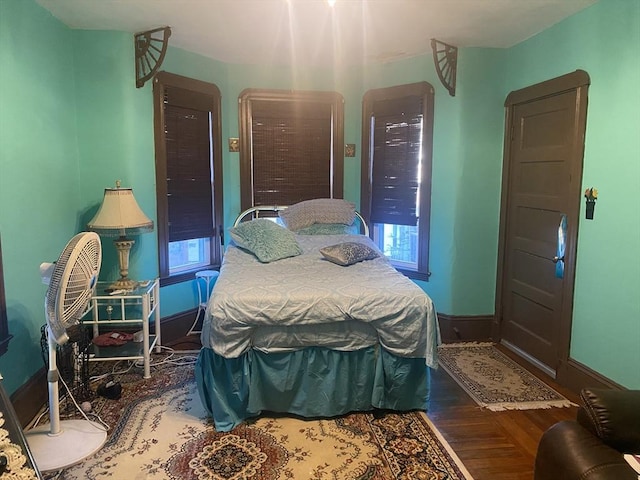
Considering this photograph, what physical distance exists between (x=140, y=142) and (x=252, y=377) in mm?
2140

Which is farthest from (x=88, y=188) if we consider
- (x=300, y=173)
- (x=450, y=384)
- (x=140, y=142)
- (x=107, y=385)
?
(x=450, y=384)

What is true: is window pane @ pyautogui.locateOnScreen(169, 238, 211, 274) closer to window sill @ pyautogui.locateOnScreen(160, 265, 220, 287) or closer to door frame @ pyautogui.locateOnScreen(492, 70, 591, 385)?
window sill @ pyautogui.locateOnScreen(160, 265, 220, 287)

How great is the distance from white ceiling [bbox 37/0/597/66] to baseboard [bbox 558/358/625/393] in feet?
7.50

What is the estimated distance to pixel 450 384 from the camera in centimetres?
318

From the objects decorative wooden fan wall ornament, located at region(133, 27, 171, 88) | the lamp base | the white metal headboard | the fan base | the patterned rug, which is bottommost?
the patterned rug

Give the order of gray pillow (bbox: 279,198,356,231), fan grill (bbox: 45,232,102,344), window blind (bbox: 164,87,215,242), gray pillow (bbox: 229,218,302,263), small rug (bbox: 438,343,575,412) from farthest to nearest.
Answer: gray pillow (bbox: 279,198,356,231) → window blind (bbox: 164,87,215,242) → gray pillow (bbox: 229,218,302,263) → small rug (bbox: 438,343,575,412) → fan grill (bbox: 45,232,102,344)

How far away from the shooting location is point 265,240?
11.4 feet

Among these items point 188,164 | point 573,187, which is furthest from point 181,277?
point 573,187

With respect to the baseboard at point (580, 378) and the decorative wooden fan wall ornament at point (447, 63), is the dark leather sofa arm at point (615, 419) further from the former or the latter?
the decorative wooden fan wall ornament at point (447, 63)

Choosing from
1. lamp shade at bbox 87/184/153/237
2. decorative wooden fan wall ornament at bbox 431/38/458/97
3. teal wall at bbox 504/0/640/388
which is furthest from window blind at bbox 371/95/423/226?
lamp shade at bbox 87/184/153/237

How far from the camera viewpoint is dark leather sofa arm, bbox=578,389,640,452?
1584 millimetres

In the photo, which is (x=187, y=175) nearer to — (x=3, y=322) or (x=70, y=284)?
(x=3, y=322)

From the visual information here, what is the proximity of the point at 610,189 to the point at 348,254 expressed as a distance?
5.44ft

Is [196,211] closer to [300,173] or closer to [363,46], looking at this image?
[300,173]
